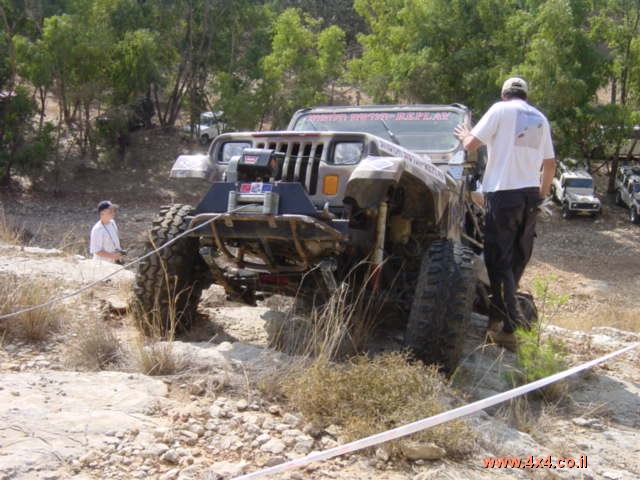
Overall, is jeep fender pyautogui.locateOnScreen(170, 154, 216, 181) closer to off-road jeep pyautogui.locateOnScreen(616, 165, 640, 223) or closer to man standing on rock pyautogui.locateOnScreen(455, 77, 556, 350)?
man standing on rock pyautogui.locateOnScreen(455, 77, 556, 350)

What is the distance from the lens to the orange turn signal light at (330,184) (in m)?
4.58

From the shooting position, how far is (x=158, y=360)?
4117 millimetres

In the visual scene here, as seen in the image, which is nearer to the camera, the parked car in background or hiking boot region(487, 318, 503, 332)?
hiking boot region(487, 318, 503, 332)

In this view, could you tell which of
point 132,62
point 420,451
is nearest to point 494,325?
point 420,451

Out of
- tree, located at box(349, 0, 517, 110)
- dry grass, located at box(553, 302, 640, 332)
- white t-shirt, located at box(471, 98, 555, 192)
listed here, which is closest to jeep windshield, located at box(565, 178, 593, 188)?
tree, located at box(349, 0, 517, 110)

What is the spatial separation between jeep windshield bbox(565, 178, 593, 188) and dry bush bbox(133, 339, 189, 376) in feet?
67.7

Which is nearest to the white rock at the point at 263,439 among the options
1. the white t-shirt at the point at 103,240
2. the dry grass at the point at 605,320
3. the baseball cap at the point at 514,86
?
the baseball cap at the point at 514,86

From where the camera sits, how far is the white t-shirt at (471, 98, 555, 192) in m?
4.92

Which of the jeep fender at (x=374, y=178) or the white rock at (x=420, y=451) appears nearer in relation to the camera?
the white rock at (x=420, y=451)

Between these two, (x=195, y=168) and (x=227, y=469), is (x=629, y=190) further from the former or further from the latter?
(x=227, y=469)

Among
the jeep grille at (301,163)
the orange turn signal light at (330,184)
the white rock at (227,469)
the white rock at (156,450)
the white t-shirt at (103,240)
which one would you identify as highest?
the jeep grille at (301,163)

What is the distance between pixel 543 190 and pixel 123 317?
342 cm

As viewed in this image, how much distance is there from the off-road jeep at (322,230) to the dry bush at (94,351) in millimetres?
658

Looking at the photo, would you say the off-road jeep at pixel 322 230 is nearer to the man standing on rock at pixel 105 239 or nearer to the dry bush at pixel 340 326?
the dry bush at pixel 340 326
